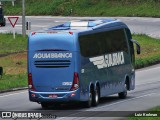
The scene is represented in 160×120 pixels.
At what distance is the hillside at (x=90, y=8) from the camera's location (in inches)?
3041

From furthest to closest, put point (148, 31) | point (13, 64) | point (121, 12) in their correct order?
point (121, 12) < point (148, 31) < point (13, 64)

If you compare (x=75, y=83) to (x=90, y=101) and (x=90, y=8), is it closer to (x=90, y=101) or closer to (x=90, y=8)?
(x=90, y=101)

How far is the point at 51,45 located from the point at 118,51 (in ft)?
15.6

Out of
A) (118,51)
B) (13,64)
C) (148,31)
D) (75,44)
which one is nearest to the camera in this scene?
(75,44)

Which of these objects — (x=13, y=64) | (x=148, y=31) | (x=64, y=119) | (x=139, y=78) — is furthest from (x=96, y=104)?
(x=148, y=31)

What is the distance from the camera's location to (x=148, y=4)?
78.4 m

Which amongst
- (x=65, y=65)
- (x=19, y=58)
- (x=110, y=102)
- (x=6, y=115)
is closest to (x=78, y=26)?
(x=65, y=65)

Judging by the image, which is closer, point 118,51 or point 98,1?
point 118,51

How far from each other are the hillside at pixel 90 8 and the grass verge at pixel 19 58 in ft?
52.9

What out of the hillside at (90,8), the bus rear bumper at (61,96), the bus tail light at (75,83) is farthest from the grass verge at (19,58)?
the hillside at (90,8)

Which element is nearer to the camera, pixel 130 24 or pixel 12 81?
pixel 12 81

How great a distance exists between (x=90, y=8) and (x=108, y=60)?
49.2 metres

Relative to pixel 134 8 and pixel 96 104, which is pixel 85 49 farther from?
pixel 134 8

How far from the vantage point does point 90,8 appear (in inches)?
3145
